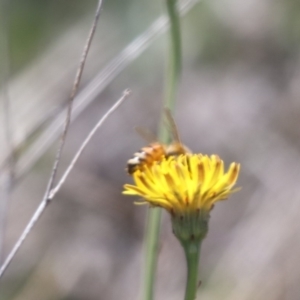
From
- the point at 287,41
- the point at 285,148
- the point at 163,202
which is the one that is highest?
the point at 287,41

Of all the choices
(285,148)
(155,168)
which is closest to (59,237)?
(285,148)

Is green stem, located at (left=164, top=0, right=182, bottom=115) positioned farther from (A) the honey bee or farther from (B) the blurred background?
(B) the blurred background

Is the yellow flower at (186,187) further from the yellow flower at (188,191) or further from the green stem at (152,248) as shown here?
the green stem at (152,248)

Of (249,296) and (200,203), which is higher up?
(249,296)

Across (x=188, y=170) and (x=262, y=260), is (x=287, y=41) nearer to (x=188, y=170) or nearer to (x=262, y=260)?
(x=262, y=260)

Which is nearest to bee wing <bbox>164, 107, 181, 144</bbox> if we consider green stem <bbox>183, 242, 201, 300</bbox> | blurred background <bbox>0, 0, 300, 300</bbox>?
green stem <bbox>183, 242, 201, 300</bbox>

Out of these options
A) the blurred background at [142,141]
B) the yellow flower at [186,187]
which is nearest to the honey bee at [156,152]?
the yellow flower at [186,187]
